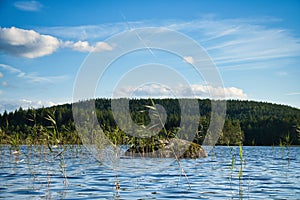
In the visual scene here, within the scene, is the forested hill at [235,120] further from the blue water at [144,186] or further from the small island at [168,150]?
the blue water at [144,186]

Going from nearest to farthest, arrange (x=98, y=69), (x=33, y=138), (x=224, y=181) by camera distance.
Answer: (x=224, y=181), (x=98, y=69), (x=33, y=138)

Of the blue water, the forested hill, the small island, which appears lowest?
the blue water

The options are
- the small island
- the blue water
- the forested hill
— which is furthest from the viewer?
the forested hill

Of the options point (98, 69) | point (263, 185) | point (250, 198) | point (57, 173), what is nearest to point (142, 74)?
point (98, 69)

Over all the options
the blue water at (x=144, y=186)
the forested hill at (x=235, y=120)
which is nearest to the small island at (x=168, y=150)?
the forested hill at (x=235, y=120)

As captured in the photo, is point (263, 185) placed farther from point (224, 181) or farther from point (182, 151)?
point (182, 151)

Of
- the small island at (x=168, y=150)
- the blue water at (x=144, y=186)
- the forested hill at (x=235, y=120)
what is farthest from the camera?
the forested hill at (x=235, y=120)

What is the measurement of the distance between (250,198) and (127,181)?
3.99 meters

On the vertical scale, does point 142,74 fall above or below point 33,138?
above

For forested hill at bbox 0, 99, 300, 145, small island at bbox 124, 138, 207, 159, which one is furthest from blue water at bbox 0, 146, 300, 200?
forested hill at bbox 0, 99, 300, 145

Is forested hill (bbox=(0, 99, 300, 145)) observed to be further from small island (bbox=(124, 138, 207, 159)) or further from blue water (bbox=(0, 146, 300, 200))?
blue water (bbox=(0, 146, 300, 200))

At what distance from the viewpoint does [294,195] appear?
9031 millimetres

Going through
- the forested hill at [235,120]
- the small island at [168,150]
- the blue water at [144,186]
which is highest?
the forested hill at [235,120]

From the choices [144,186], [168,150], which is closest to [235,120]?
[168,150]
